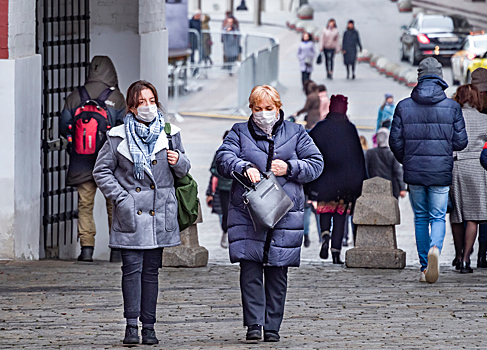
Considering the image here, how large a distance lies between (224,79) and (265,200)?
23431 mm

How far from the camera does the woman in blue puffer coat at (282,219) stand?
5.91 m

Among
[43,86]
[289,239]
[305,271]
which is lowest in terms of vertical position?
[305,271]

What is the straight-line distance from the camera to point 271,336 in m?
Result: 5.99

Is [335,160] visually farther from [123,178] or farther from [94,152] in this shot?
[123,178]

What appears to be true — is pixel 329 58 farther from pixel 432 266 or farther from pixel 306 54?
pixel 432 266

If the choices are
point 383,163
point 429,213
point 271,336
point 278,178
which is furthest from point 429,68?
point 383,163

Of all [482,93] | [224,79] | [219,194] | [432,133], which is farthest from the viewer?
[224,79]

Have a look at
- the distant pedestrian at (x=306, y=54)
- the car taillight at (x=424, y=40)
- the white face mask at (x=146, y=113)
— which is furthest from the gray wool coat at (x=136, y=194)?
the car taillight at (x=424, y=40)

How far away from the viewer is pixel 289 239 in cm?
597

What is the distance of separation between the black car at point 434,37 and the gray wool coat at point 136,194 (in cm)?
2862

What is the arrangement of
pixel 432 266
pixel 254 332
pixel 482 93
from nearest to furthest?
pixel 254 332
pixel 432 266
pixel 482 93

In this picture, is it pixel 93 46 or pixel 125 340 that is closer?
pixel 125 340

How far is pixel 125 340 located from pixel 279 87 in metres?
24.0

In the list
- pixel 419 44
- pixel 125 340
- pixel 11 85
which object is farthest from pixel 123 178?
pixel 419 44
